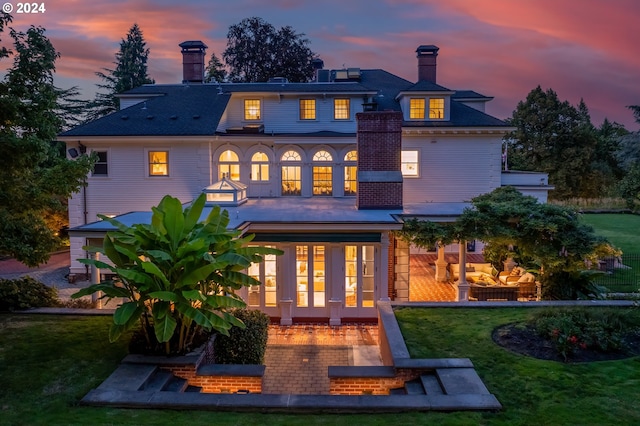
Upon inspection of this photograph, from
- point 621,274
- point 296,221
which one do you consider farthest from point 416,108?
point 296,221

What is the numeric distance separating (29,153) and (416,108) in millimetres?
18042

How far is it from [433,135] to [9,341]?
18.6 meters

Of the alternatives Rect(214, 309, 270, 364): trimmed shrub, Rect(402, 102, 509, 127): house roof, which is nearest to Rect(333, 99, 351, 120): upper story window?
Rect(402, 102, 509, 127): house roof

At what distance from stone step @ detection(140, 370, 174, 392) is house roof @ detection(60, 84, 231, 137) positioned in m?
14.9

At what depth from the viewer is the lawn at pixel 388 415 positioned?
661 cm

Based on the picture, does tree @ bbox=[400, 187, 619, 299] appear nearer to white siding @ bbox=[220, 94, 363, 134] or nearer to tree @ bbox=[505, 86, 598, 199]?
white siding @ bbox=[220, 94, 363, 134]

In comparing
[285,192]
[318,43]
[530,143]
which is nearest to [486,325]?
[285,192]

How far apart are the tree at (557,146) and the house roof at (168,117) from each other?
31428 mm

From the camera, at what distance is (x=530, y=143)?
→ 45.8 m

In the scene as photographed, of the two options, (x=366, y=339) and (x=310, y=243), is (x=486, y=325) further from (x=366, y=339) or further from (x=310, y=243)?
(x=310, y=243)

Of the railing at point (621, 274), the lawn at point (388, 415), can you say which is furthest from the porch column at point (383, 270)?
the railing at point (621, 274)

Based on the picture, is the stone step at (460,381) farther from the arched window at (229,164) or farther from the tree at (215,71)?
the tree at (215,71)

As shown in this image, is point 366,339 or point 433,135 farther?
point 433,135

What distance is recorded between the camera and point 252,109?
24.3 metres
